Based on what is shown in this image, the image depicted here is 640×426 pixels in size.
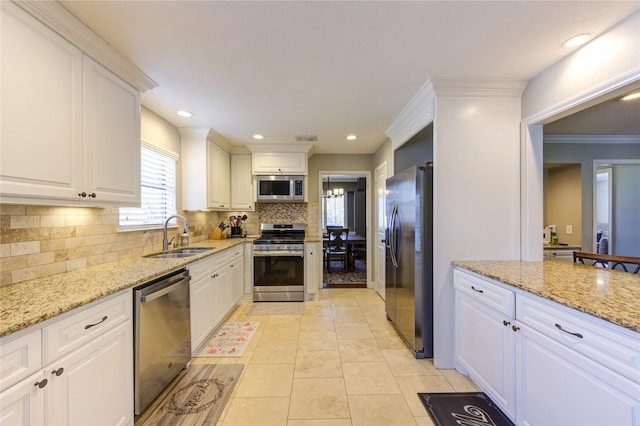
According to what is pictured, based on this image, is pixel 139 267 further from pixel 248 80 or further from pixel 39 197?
pixel 248 80

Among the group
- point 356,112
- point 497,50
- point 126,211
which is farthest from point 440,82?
point 126,211

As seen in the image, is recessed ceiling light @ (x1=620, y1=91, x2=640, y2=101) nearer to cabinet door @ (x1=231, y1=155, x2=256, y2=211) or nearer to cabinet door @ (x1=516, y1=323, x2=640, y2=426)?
cabinet door @ (x1=516, y1=323, x2=640, y2=426)

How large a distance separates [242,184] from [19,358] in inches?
134

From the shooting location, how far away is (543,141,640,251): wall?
3.37 meters

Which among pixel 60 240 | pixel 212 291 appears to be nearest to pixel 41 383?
pixel 60 240

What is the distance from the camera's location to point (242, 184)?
4.17 m

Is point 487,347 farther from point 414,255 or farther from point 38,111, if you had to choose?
point 38,111

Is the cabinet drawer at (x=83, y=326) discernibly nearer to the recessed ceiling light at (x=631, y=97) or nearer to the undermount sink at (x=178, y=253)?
the undermount sink at (x=178, y=253)

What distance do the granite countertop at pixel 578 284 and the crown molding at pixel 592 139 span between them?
7.66 feet

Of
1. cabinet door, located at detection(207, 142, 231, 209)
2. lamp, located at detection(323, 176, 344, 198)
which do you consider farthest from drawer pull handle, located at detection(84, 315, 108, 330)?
lamp, located at detection(323, 176, 344, 198)

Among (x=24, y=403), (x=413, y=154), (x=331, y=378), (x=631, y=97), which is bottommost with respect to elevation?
(x=331, y=378)

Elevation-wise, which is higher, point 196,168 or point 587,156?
point 587,156

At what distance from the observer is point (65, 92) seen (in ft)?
4.56

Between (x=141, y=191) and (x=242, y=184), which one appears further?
(x=242, y=184)
